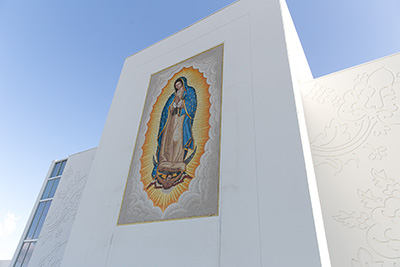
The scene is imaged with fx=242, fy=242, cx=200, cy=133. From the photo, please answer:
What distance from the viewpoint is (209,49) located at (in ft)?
14.5

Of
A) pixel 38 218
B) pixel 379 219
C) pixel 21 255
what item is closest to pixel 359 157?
pixel 379 219

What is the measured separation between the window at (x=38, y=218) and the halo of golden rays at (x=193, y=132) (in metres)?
5.42

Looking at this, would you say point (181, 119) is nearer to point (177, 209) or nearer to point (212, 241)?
point (177, 209)

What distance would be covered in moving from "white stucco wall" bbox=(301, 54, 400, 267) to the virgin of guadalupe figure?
1.80m

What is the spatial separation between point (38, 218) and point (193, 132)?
268 inches

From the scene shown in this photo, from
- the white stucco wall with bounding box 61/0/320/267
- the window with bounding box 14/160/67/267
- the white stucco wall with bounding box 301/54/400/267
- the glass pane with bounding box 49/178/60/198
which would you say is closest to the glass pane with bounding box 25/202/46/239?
the window with bounding box 14/160/67/267

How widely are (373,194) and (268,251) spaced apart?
4.56 ft

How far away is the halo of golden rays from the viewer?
344 centimetres

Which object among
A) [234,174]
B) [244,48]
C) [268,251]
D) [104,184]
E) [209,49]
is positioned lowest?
[268,251]

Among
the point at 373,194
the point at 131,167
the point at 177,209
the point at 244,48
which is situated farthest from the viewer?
the point at 131,167

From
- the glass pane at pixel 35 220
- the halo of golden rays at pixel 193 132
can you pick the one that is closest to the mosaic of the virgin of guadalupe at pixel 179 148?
the halo of golden rays at pixel 193 132

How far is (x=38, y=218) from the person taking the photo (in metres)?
7.57

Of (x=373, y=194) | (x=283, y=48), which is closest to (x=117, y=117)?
(x=283, y=48)

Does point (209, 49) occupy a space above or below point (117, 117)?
above
